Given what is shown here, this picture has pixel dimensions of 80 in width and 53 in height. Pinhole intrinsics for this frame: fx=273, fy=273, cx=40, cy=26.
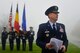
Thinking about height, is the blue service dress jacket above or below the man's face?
below

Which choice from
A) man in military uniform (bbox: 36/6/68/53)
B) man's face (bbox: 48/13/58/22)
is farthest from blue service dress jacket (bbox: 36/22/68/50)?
man's face (bbox: 48/13/58/22)

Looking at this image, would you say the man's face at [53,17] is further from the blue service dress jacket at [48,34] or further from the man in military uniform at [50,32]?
the blue service dress jacket at [48,34]

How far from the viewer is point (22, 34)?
456 inches

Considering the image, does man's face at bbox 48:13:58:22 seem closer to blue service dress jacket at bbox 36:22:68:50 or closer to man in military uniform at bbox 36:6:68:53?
man in military uniform at bbox 36:6:68:53

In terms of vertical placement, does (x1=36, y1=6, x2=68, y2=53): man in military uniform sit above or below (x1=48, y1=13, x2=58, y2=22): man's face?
below

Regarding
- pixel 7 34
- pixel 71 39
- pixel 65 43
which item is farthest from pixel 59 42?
pixel 71 39

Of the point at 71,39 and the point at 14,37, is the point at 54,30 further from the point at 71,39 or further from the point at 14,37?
the point at 71,39

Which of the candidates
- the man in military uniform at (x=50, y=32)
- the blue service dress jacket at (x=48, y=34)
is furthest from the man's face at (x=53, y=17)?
the blue service dress jacket at (x=48, y=34)

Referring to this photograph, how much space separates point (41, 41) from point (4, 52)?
8.13m

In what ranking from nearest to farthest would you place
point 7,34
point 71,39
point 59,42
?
point 59,42, point 7,34, point 71,39

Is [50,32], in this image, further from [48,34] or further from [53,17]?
[53,17]

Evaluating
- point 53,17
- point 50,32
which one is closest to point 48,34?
point 50,32

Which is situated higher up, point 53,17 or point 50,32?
point 53,17

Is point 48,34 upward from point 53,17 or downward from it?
downward
